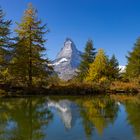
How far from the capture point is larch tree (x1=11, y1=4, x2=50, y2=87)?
35.2 meters

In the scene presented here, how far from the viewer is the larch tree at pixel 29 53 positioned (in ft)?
115

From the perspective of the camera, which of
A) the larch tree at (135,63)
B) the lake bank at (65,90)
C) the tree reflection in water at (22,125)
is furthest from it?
the larch tree at (135,63)

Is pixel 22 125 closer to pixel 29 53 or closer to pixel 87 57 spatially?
pixel 29 53

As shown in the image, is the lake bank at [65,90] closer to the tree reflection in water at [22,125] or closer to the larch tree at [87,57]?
the tree reflection in water at [22,125]

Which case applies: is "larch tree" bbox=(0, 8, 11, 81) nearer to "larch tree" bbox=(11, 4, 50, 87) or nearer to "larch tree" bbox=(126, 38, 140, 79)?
"larch tree" bbox=(11, 4, 50, 87)

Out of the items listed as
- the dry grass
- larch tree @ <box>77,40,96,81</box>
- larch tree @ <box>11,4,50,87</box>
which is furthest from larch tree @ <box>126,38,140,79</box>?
larch tree @ <box>11,4,50,87</box>

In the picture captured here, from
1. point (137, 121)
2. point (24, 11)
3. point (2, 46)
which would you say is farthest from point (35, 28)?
point (137, 121)

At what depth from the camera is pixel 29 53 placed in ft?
118

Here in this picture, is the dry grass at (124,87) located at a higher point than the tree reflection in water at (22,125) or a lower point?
higher

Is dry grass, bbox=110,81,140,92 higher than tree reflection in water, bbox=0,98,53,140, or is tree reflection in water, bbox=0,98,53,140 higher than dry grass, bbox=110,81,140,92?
dry grass, bbox=110,81,140,92

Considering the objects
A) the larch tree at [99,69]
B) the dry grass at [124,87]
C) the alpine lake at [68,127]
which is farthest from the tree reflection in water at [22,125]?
the larch tree at [99,69]

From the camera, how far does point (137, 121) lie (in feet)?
48.9

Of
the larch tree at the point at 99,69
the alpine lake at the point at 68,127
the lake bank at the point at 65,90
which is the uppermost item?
the larch tree at the point at 99,69

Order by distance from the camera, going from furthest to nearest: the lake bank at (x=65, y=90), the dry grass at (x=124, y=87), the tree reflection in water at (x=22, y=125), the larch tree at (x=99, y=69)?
the larch tree at (x=99, y=69) → the dry grass at (x=124, y=87) → the lake bank at (x=65, y=90) → the tree reflection in water at (x=22, y=125)
